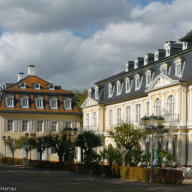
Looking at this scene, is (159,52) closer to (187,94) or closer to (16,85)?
(187,94)

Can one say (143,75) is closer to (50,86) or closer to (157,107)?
(157,107)

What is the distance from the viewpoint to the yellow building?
A: 214 ft

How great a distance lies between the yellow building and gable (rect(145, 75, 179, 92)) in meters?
24.8

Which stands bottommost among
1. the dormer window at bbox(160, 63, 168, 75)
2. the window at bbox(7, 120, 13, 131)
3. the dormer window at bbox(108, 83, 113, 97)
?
the window at bbox(7, 120, 13, 131)

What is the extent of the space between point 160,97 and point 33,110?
28942 mm

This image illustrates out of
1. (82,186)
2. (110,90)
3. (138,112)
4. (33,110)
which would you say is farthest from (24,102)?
(82,186)

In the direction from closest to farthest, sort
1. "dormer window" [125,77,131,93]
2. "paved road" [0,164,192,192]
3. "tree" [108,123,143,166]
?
1. "paved road" [0,164,192,192]
2. "tree" [108,123,143,166]
3. "dormer window" [125,77,131,93]

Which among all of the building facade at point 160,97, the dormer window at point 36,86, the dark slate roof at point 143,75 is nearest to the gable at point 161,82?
the building facade at point 160,97

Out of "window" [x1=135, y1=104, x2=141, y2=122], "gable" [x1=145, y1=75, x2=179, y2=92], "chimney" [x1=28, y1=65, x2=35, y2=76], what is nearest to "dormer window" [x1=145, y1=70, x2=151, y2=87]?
"gable" [x1=145, y1=75, x2=179, y2=92]

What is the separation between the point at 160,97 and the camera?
41531 millimetres

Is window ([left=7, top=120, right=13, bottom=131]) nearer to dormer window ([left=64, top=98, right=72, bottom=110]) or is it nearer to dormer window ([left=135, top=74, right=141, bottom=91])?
dormer window ([left=64, top=98, right=72, bottom=110])

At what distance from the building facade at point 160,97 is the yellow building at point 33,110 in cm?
1272

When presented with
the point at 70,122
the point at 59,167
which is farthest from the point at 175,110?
the point at 70,122

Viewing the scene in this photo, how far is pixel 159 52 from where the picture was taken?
45188 millimetres
